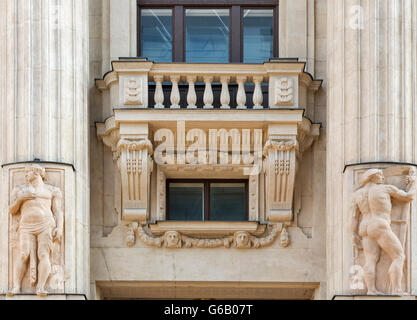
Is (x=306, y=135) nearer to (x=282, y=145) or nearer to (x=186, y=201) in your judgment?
(x=282, y=145)

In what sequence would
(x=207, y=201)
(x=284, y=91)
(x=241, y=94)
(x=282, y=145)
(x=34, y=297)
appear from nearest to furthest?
1. (x=34, y=297)
2. (x=282, y=145)
3. (x=284, y=91)
4. (x=241, y=94)
5. (x=207, y=201)

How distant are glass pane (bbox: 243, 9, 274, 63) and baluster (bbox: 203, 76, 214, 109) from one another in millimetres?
952

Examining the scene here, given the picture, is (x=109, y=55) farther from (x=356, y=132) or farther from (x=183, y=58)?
(x=356, y=132)

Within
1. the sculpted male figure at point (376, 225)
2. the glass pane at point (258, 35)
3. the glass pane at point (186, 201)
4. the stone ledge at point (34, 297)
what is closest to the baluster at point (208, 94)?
the glass pane at point (258, 35)

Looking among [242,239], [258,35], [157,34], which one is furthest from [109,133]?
[258,35]

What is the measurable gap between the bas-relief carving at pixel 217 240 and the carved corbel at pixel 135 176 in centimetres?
29

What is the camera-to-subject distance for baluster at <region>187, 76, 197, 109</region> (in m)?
25.8

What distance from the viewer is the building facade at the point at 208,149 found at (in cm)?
2405

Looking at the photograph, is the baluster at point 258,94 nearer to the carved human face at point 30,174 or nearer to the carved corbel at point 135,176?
the carved corbel at point 135,176

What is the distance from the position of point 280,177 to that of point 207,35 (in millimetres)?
2870

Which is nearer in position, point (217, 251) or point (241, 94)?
point (217, 251)

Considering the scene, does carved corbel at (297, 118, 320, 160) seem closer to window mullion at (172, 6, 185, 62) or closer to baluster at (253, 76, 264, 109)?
baluster at (253, 76, 264, 109)

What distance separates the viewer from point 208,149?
26.0 meters

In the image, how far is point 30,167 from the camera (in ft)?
79.0
